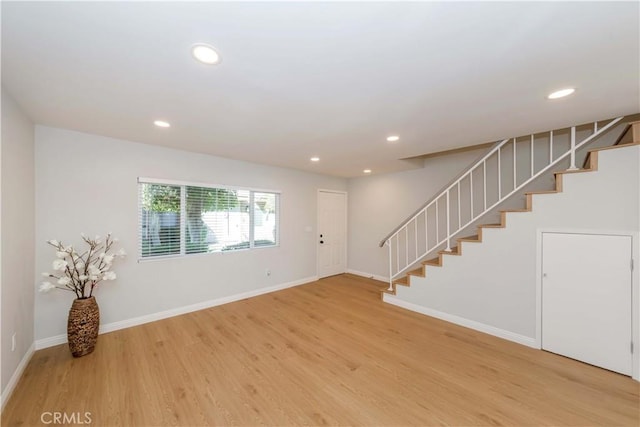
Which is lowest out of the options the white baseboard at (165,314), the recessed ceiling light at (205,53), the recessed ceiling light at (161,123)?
the white baseboard at (165,314)

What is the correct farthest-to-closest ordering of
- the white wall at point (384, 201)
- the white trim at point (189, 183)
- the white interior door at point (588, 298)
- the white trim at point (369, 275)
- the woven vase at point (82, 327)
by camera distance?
the white trim at point (369, 275), the white wall at point (384, 201), the white trim at point (189, 183), the woven vase at point (82, 327), the white interior door at point (588, 298)

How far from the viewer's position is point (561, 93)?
6.37ft

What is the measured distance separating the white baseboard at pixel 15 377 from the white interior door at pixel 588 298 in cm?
503

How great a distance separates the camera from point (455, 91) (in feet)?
6.21

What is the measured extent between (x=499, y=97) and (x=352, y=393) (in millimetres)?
2773

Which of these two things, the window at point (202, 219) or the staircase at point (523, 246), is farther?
the window at point (202, 219)

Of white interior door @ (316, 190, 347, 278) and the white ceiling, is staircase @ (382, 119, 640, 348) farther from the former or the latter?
white interior door @ (316, 190, 347, 278)

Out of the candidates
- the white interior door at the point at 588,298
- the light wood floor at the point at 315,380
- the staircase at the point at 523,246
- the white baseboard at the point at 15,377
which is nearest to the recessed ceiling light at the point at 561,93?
the staircase at the point at 523,246

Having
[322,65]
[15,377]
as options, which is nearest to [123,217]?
[15,377]

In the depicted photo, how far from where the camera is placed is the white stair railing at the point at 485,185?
10.3 ft

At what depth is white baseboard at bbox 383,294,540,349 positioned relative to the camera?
281cm

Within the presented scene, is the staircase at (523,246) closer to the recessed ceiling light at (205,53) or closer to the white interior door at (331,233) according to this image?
the white interior door at (331,233)

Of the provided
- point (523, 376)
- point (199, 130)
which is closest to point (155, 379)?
point (199, 130)

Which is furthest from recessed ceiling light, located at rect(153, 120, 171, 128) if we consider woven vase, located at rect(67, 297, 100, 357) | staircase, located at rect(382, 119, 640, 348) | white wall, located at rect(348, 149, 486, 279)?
white wall, located at rect(348, 149, 486, 279)
